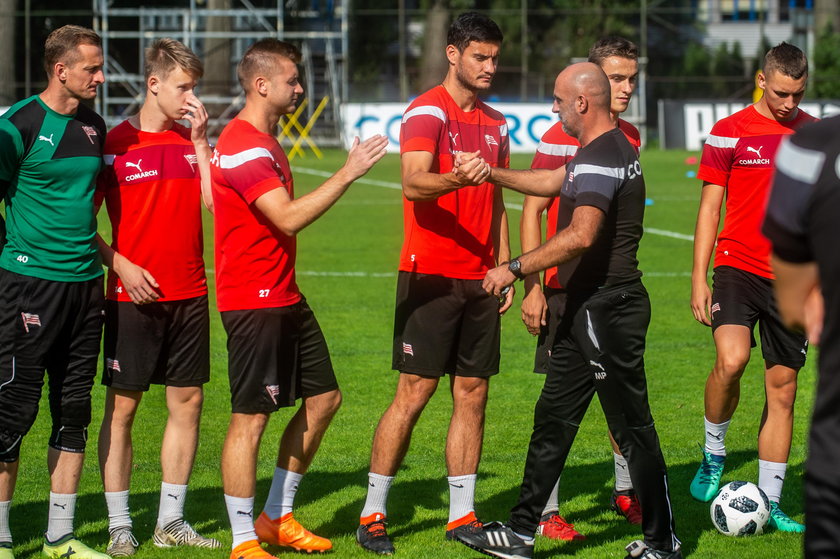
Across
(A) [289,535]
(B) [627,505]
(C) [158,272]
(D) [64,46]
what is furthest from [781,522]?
(D) [64,46]

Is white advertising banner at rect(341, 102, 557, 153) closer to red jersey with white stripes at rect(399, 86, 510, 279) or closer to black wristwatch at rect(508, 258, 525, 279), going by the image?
red jersey with white stripes at rect(399, 86, 510, 279)

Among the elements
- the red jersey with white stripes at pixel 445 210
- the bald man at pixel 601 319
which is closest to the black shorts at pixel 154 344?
the red jersey with white stripes at pixel 445 210

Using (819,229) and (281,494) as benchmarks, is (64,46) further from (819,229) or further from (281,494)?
(819,229)

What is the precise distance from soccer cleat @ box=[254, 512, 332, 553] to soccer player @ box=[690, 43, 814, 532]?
221 centimetres

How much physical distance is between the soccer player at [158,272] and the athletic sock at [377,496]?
0.76 metres

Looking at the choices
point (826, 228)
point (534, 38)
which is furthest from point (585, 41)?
point (826, 228)

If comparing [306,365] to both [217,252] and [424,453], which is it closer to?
[217,252]

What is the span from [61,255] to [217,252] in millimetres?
696

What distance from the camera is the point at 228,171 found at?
198 inches

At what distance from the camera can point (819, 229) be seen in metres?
2.83

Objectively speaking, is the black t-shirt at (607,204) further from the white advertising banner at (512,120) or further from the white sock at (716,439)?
the white advertising banner at (512,120)

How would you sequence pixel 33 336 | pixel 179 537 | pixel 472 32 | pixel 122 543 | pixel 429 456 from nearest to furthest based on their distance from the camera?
pixel 33 336 < pixel 122 543 < pixel 179 537 < pixel 472 32 < pixel 429 456

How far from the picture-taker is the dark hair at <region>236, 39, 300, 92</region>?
5137 mm

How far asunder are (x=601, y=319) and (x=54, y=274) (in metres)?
2.46
